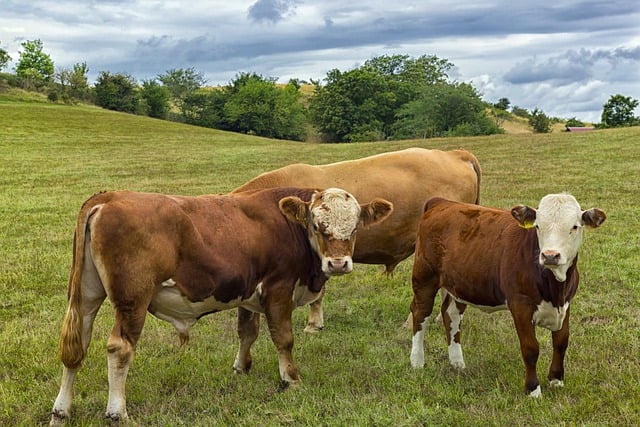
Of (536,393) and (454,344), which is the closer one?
(536,393)

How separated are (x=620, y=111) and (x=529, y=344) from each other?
230ft

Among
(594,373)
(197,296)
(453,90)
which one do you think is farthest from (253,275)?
(453,90)

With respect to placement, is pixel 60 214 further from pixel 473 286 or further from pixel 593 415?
pixel 593 415

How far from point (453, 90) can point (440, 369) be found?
2742 inches

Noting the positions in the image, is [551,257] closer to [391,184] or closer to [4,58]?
[391,184]

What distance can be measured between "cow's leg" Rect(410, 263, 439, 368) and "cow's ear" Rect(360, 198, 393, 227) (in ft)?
2.74

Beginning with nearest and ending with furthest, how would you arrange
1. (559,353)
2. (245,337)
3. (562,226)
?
(562,226) → (559,353) → (245,337)

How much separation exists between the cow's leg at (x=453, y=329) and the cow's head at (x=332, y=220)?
1261 mm

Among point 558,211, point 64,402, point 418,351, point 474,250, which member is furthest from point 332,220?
point 64,402

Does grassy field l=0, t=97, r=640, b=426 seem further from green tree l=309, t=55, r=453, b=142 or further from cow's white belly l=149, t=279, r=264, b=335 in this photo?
green tree l=309, t=55, r=453, b=142

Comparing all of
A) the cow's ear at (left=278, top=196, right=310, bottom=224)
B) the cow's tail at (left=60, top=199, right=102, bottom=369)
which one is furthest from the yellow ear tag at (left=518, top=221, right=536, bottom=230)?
the cow's tail at (left=60, top=199, right=102, bottom=369)

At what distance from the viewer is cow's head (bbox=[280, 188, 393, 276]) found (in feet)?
17.6

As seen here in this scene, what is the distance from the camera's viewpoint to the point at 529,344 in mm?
5168

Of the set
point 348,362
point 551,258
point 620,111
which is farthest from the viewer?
point 620,111
